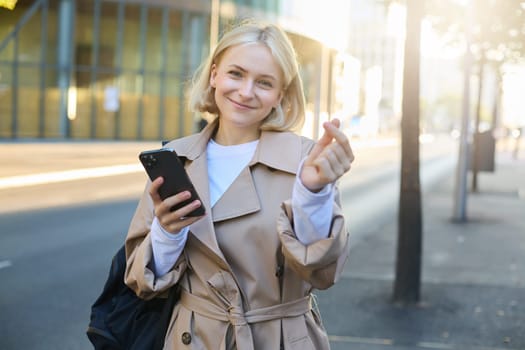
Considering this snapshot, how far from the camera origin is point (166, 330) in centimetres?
235

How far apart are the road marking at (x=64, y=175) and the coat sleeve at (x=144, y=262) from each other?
1405 cm

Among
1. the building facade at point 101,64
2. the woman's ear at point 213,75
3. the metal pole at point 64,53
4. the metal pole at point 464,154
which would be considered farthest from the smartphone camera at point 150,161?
the metal pole at point 64,53

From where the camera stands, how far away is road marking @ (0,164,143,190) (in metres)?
16.7

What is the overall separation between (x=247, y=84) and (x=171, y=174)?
417mm

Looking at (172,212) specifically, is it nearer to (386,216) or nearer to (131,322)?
(131,322)

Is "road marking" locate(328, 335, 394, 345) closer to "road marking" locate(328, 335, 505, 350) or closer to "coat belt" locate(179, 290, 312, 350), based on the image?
"road marking" locate(328, 335, 505, 350)

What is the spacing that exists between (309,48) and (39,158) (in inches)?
1297

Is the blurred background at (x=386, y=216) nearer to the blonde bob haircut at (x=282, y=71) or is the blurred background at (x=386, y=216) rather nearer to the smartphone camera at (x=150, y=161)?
the blonde bob haircut at (x=282, y=71)

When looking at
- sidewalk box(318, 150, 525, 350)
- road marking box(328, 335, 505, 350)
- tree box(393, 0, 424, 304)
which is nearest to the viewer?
road marking box(328, 335, 505, 350)

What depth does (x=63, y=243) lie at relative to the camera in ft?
31.1

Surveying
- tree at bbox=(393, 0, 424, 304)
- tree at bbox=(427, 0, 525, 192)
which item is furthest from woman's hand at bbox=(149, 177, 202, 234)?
tree at bbox=(427, 0, 525, 192)

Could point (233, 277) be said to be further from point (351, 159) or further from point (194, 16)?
point (194, 16)

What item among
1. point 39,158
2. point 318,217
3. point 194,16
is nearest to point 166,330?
point 318,217

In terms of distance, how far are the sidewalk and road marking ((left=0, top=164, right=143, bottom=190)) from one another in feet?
29.0
